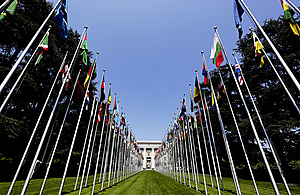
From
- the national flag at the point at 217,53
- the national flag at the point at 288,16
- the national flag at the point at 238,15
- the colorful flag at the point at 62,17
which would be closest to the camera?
the national flag at the point at 288,16

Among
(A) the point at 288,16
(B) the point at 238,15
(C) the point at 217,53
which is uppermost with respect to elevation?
(B) the point at 238,15

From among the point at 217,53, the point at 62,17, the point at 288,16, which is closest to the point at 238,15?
the point at 288,16

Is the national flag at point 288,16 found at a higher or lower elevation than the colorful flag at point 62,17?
lower

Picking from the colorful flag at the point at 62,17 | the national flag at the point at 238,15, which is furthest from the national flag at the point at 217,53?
the colorful flag at the point at 62,17

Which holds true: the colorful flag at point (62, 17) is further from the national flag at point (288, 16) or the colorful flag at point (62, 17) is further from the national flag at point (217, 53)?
the national flag at point (288, 16)

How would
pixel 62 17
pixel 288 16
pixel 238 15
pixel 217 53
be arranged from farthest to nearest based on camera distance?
pixel 217 53, pixel 238 15, pixel 62 17, pixel 288 16

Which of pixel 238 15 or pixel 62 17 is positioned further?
pixel 238 15

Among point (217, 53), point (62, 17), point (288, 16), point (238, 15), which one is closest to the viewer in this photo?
point (288, 16)

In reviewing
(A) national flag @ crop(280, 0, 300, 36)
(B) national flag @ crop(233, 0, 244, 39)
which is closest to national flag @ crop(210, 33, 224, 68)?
(B) national flag @ crop(233, 0, 244, 39)

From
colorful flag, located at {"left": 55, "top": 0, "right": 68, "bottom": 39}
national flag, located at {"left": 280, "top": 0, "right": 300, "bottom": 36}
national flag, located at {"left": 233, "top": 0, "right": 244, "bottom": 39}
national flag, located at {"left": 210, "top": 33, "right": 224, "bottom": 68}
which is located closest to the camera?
national flag, located at {"left": 280, "top": 0, "right": 300, "bottom": 36}

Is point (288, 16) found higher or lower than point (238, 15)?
lower

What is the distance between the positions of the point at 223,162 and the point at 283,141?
13041 mm

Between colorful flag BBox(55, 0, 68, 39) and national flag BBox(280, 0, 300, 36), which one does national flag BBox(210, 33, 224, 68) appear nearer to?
national flag BBox(280, 0, 300, 36)

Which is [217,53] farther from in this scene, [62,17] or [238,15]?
[62,17]
